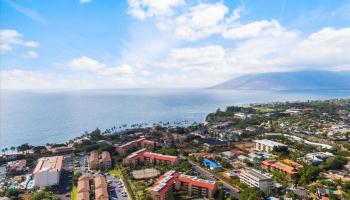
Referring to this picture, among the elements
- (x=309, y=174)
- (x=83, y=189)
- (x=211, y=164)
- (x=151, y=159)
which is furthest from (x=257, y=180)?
(x=83, y=189)

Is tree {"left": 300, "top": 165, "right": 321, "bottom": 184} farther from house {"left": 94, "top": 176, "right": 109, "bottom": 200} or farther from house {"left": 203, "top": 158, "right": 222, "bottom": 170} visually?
house {"left": 94, "top": 176, "right": 109, "bottom": 200}

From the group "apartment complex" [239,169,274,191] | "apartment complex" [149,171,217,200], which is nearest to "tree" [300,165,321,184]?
"apartment complex" [239,169,274,191]

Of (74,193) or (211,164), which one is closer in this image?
(74,193)

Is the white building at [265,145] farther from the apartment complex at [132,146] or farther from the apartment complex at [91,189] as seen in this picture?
the apartment complex at [91,189]

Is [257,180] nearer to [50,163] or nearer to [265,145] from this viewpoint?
[265,145]

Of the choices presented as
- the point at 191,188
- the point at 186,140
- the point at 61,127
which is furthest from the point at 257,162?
the point at 61,127
